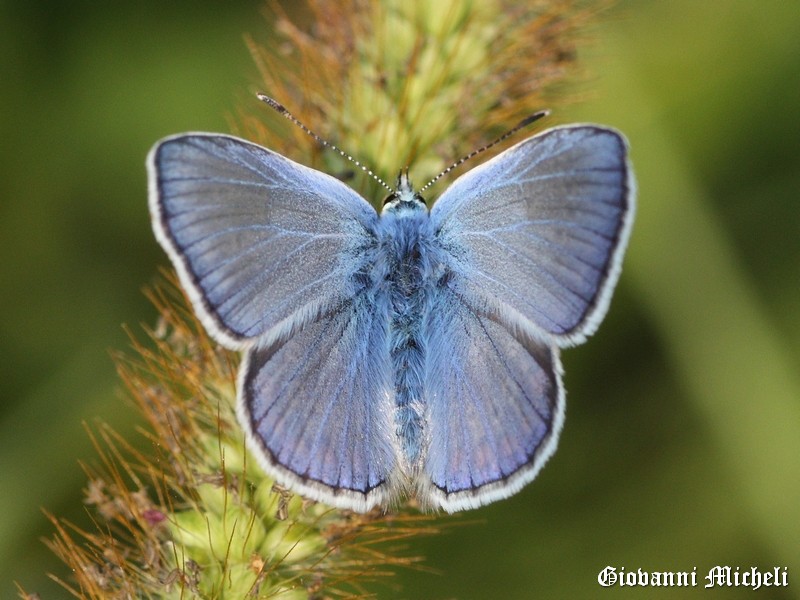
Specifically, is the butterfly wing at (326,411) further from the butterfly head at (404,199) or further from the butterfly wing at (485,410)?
the butterfly head at (404,199)

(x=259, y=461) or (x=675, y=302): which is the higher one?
(x=675, y=302)

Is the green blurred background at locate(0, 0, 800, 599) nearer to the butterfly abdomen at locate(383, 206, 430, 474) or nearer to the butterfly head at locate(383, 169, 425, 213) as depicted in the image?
the butterfly abdomen at locate(383, 206, 430, 474)

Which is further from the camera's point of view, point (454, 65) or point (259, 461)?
point (454, 65)

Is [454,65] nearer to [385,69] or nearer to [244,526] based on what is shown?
[385,69]

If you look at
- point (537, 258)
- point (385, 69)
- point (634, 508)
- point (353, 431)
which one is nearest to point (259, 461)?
point (353, 431)

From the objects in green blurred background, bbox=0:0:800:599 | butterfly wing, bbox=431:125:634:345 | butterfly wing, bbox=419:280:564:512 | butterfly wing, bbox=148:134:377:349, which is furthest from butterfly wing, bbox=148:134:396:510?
green blurred background, bbox=0:0:800:599

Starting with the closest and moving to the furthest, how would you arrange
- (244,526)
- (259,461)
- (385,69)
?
(259,461) → (244,526) → (385,69)
